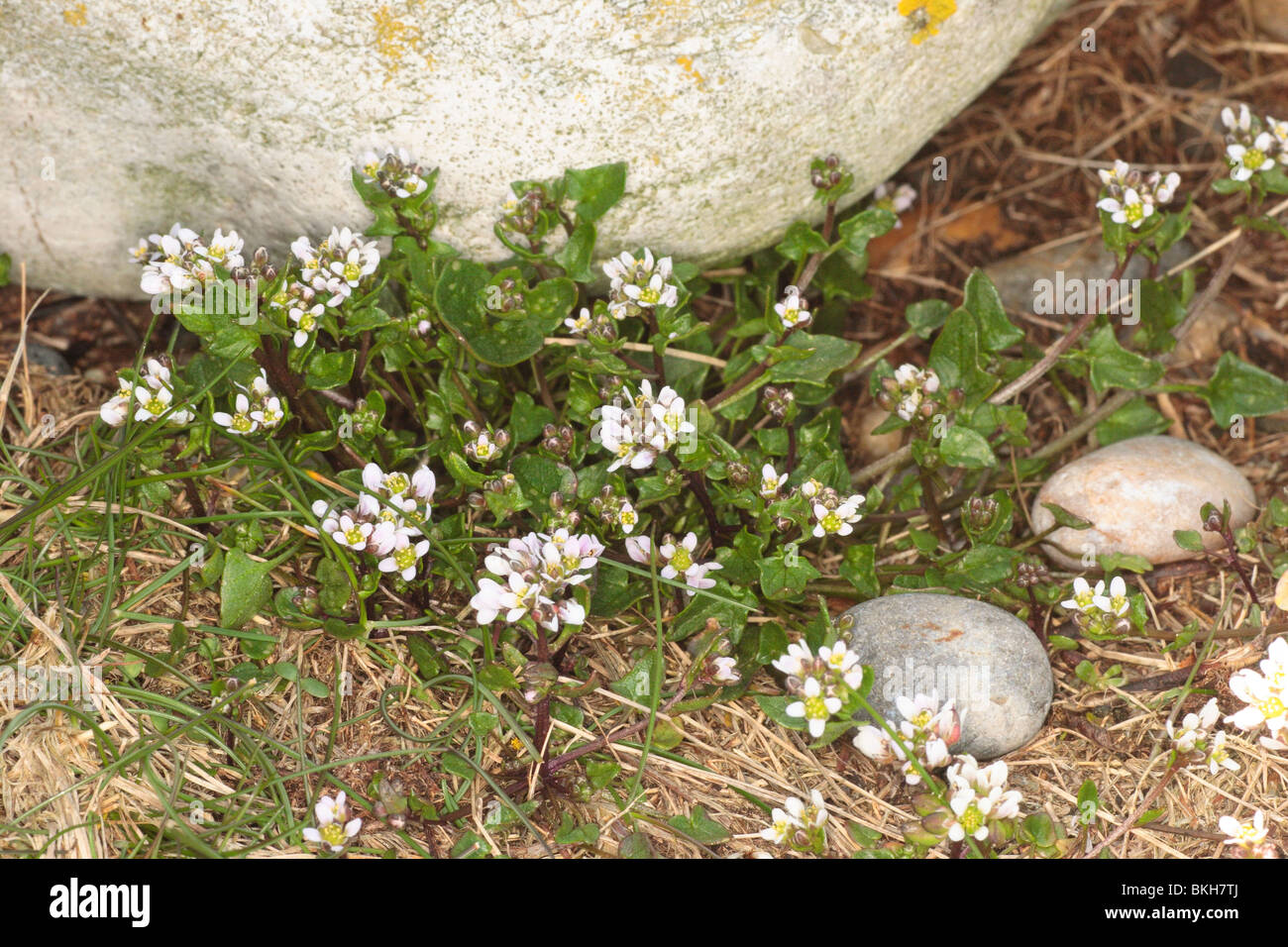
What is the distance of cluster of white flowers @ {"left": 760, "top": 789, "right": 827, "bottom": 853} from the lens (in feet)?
6.88

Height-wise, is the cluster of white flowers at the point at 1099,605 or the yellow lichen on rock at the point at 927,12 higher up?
the yellow lichen on rock at the point at 927,12

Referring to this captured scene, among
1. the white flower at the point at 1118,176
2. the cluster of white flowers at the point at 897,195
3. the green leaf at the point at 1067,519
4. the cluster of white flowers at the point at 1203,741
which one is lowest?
the cluster of white flowers at the point at 1203,741

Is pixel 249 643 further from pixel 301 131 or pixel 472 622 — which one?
pixel 301 131

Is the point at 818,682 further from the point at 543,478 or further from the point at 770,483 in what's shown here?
the point at 543,478

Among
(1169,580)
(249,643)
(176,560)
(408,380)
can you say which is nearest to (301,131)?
(408,380)

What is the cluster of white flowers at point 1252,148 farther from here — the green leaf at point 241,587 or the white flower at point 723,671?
the green leaf at point 241,587

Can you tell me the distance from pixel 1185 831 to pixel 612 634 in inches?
48.8

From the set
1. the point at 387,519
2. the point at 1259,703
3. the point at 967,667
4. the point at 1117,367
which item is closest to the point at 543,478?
the point at 387,519

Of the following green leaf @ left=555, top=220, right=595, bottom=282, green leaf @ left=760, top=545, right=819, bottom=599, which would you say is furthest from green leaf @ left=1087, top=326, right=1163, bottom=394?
green leaf @ left=555, top=220, right=595, bottom=282

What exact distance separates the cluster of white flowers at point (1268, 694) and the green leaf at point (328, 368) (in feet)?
6.51

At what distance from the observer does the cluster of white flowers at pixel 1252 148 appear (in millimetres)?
2605

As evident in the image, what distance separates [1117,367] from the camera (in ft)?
8.73

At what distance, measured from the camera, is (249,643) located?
2.37m

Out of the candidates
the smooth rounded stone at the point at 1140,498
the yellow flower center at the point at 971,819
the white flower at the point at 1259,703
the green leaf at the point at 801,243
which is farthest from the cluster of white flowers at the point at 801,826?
the green leaf at the point at 801,243
